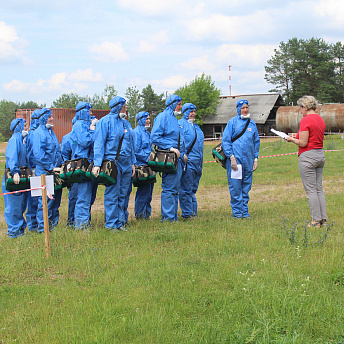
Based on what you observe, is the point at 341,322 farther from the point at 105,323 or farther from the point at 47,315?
the point at 47,315

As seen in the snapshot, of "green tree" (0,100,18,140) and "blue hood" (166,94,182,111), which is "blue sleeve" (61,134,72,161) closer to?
"blue hood" (166,94,182,111)

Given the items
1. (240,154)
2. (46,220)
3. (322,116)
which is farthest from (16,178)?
(322,116)

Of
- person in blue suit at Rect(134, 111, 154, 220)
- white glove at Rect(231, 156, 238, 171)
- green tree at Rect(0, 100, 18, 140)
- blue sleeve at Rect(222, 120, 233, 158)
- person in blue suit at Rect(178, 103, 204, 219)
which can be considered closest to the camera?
white glove at Rect(231, 156, 238, 171)

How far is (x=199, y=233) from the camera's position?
623 cm

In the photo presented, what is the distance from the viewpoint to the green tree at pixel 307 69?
160ft

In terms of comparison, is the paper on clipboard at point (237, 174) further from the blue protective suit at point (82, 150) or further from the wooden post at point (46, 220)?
the wooden post at point (46, 220)

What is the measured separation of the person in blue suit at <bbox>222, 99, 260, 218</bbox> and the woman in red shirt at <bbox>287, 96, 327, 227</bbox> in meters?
1.11

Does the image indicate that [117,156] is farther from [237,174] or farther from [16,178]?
[237,174]

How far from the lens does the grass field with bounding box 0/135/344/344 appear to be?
3.35 meters

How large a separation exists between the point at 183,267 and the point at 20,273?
1.86 meters

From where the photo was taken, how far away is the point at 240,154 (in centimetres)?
759

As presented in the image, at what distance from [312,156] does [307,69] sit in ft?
157

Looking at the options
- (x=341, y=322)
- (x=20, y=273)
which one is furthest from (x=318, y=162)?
(x=20, y=273)

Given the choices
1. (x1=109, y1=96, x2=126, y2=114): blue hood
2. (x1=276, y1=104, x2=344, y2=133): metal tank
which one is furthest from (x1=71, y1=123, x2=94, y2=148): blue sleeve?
(x1=276, y1=104, x2=344, y2=133): metal tank
